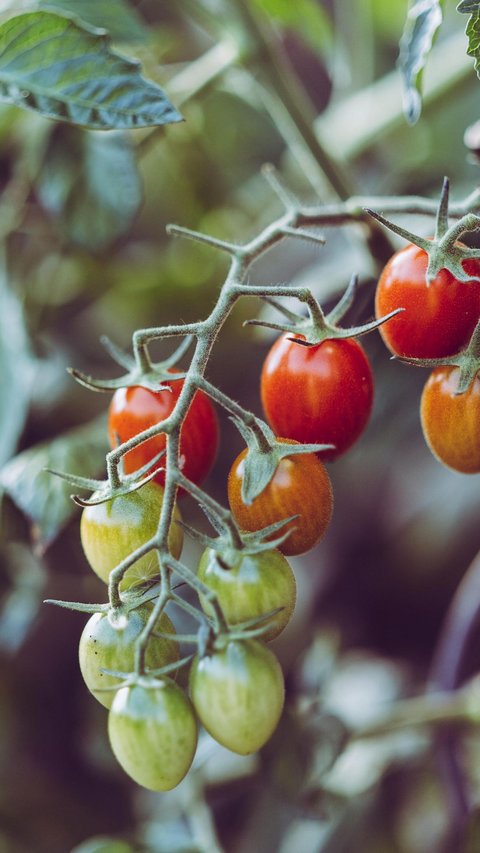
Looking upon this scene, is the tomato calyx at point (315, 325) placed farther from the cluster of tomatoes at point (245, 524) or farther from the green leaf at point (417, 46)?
the green leaf at point (417, 46)

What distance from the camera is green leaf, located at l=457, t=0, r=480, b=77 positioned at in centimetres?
49

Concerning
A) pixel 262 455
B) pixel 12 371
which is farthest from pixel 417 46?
pixel 12 371

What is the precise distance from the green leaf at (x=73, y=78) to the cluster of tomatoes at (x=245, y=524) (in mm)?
165

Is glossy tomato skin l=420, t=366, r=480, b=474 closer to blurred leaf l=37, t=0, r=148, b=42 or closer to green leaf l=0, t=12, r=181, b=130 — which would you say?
green leaf l=0, t=12, r=181, b=130

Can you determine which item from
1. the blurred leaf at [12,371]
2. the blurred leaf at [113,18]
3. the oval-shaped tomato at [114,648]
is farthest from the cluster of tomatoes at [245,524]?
the blurred leaf at [113,18]

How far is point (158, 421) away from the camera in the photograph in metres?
0.52

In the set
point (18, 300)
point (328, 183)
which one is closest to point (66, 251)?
point (18, 300)

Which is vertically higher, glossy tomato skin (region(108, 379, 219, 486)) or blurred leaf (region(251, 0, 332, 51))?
blurred leaf (region(251, 0, 332, 51))

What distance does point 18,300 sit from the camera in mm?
895

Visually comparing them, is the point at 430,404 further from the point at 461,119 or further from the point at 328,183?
the point at 461,119

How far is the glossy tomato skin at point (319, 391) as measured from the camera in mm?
515

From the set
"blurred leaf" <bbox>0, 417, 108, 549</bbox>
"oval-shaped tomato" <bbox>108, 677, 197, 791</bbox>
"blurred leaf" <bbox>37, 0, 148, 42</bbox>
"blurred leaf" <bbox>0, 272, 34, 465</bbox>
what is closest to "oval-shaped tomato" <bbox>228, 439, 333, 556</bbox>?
"oval-shaped tomato" <bbox>108, 677, 197, 791</bbox>

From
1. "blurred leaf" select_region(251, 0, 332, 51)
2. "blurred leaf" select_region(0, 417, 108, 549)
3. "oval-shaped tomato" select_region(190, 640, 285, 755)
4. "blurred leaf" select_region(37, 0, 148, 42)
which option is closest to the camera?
"oval-shaped tomato" select_region(190, 640, 285, 755)

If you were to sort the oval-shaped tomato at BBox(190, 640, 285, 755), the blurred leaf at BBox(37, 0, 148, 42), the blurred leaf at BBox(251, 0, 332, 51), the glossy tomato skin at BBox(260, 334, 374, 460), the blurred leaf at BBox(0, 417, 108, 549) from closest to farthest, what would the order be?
the oval-shaped tomato at BBox(190, 640, 285, 755) → the glossy tomato skin at BBox(260, 334, 374, 460) → the blurred leaf at BBox(0, 417, 108, 549) → the blurred leaf at BBox(37, 0, 148, 42) → the blurred leaf at BBox(251, 0, 332, 51)
